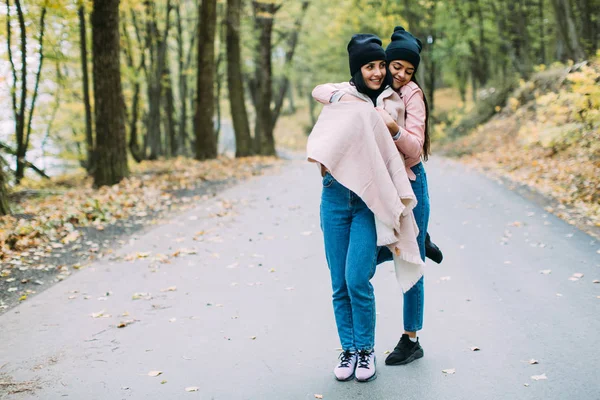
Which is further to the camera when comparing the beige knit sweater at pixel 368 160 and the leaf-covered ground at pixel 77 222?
the leaf-covered ground at pixel 77 222

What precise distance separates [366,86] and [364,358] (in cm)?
178

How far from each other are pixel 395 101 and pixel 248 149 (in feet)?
65.9

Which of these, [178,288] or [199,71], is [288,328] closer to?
[178,288]

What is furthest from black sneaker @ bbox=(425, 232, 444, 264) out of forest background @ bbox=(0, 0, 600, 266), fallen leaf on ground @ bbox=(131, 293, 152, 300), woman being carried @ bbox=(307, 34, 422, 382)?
forest background @ bbox=(0, 0, 600, 266)

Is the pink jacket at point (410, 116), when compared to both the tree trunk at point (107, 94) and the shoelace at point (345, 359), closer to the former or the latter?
the shoelace at point (345, 359)

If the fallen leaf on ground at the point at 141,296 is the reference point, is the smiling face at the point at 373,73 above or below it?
above

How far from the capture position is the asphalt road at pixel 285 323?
4031 millimetres

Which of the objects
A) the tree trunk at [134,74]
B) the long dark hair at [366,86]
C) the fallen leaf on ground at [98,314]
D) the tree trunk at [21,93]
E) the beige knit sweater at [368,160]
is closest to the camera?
the beige knit sweater at [368,160]

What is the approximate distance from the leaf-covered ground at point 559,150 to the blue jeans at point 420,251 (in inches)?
194

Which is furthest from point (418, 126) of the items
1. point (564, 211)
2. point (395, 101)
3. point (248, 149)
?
point (248, 149)

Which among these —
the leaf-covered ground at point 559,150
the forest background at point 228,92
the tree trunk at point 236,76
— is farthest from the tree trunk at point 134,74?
the leaf-covered ground at point 559,150

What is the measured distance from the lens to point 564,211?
9.82m

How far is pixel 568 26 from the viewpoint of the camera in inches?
747

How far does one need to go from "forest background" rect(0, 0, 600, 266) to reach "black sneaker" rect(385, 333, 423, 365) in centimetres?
548
